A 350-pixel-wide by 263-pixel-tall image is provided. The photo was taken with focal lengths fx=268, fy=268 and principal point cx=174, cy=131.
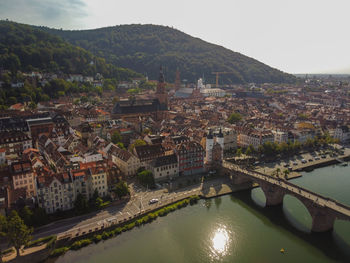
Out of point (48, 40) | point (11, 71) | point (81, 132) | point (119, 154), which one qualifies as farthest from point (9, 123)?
point (48, 40)

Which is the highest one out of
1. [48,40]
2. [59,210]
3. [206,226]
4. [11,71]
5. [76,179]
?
[48,40]

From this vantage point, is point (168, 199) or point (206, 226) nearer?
point (206, 226)

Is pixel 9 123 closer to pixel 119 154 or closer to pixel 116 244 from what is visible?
pixel 119 154

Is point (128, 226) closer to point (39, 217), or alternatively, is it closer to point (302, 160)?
point (39, 217)

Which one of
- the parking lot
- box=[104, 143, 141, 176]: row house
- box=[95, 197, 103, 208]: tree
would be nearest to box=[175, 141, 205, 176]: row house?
box=[104, 143, 141, 176]: row house

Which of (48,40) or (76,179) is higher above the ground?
(48,40)

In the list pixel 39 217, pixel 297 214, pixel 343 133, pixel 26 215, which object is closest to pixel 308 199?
pixel 297 214
